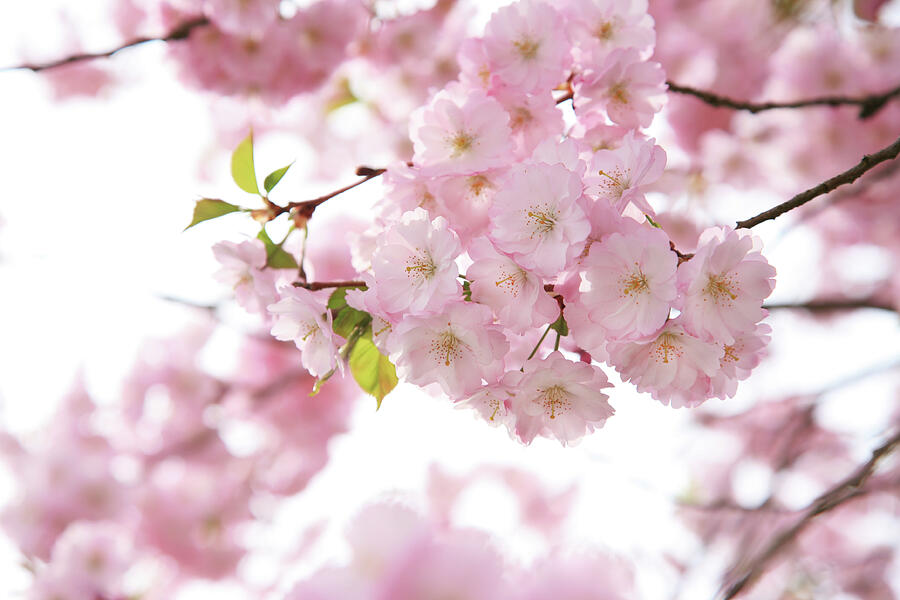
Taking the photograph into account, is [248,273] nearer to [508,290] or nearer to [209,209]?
[209,209]

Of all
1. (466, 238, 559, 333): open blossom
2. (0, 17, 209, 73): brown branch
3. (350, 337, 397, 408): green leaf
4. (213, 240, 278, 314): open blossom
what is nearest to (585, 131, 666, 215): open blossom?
(466, 238, 559, 333): open blossom

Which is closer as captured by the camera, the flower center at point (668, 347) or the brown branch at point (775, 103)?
the flower center at point (668, 347)

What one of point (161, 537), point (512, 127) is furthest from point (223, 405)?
point (512, 127)

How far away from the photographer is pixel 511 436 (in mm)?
771

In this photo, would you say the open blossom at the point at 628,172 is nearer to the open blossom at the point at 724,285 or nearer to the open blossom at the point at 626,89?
the open blossom at the point at 724,285

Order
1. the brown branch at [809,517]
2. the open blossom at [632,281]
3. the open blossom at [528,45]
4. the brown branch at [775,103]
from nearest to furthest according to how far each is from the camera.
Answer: the open blossom at [632,281]
the brown branch at [809,517]
the open blossom at [528,45]
the brown branch at [775,103]

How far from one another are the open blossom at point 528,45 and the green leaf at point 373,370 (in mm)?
381

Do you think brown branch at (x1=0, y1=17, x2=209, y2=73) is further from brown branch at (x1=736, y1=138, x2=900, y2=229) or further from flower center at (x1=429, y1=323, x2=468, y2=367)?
brown branch at (x1=736, y1=138, x2=900, y2=229)

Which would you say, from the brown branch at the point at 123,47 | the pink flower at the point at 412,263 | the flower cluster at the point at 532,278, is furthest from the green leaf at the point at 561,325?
the brown branch at the point at 123,47

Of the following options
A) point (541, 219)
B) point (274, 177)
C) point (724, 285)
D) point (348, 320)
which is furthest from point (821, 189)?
point (274, 177)

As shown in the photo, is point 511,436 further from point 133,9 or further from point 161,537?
point 161,537

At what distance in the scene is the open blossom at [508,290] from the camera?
2.25ft

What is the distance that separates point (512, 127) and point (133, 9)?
5.38 ft

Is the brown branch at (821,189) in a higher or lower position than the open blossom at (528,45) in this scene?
lower
